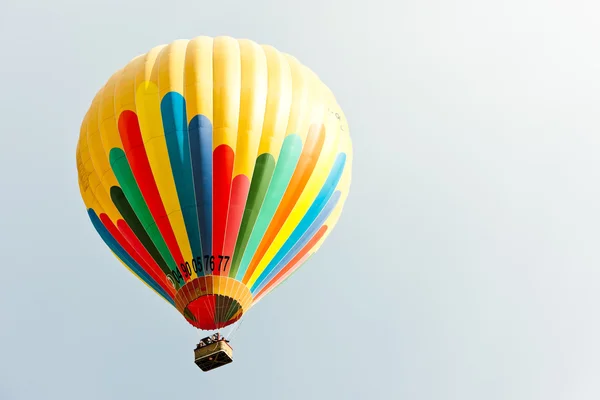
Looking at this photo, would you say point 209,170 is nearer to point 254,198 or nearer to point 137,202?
point 254,198

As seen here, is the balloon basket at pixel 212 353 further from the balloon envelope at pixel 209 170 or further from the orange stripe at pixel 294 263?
the orange stripe at pixel 294 263

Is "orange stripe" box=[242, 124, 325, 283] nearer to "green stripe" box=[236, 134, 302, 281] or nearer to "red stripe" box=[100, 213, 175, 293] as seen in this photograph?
"green stripe" box=[236, 134, 302, 281]

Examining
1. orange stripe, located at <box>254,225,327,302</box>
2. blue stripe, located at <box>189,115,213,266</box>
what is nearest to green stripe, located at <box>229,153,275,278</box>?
blue stripe, located at <box>189,115,213,266</box>

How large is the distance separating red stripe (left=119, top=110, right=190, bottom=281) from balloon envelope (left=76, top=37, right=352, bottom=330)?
0.07 ft

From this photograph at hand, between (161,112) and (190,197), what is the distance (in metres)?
2.08

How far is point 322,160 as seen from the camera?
23.5m

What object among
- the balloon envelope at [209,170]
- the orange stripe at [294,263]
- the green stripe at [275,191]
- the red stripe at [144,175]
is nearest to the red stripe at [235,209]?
the balloon envelope at [209,170]

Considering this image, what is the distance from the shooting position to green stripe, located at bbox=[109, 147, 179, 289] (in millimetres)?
22359

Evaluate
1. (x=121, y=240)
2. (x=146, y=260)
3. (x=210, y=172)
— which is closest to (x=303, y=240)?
(x=210, y=172)

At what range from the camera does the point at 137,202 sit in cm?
2264

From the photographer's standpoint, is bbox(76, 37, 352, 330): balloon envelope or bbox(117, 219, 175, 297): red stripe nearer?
bbox(76, 37, 352, 330): balloon envelope

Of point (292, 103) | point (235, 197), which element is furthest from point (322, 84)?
point (235, 197)

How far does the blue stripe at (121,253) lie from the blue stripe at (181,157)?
1796 millimetres

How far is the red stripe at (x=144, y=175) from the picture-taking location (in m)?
22.2
